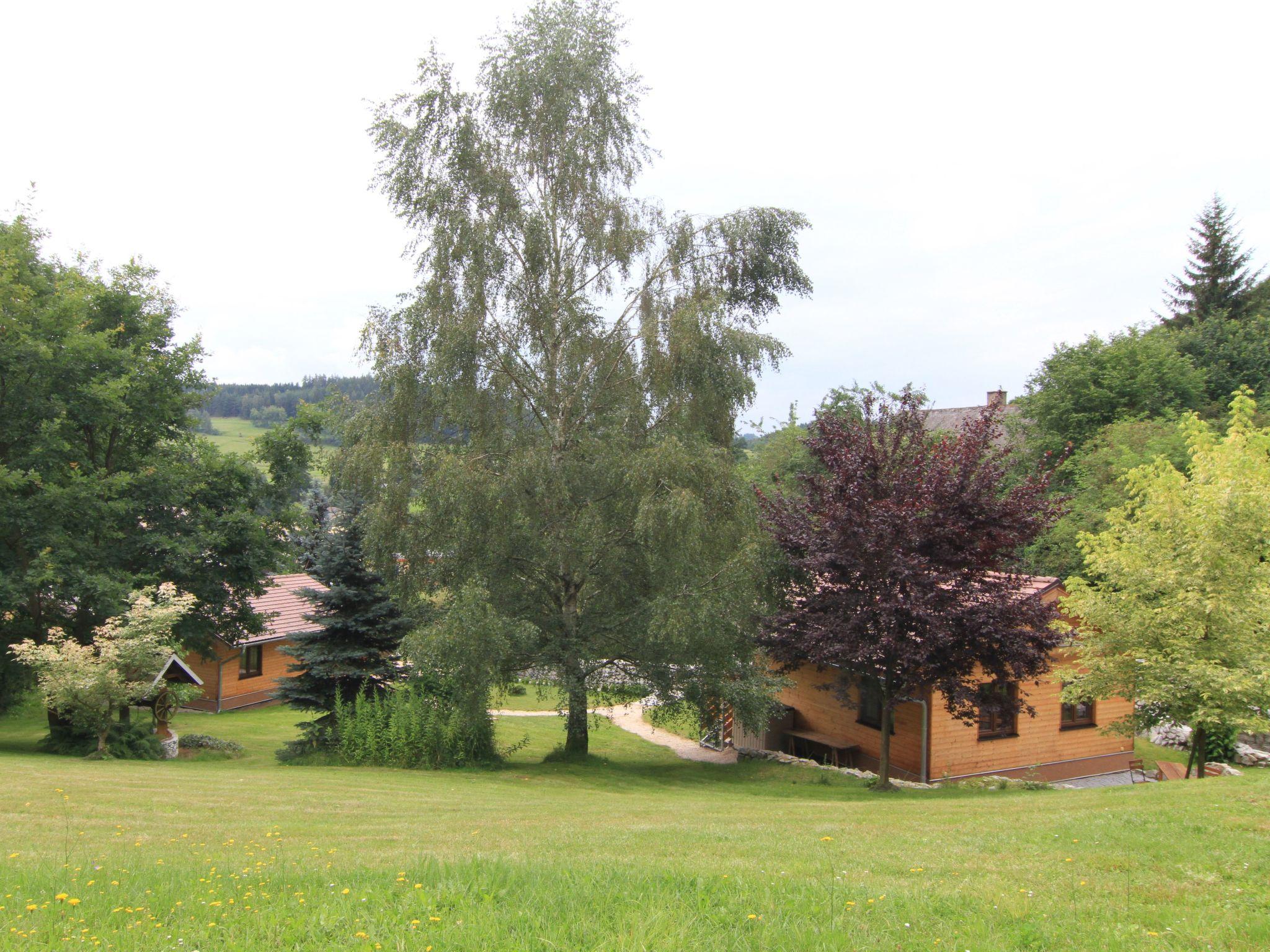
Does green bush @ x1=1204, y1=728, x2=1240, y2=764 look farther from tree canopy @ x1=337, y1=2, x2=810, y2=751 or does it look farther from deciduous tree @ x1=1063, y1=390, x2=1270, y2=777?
tree canopy @ x1=337, y1=2, x2=810, y2=751

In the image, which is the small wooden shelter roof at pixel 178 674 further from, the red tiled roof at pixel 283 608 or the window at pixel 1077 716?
the window at pixel 1077 716

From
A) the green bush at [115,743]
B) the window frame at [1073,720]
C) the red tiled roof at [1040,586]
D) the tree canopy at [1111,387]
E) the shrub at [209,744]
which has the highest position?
the tree canopy at [1111,387]

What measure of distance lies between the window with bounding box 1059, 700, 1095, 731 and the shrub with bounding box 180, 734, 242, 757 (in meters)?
18.7

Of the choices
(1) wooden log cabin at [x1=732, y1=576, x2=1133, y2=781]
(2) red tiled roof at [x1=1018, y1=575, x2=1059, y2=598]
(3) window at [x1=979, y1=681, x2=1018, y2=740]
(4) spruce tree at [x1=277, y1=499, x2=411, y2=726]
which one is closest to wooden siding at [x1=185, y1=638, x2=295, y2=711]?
(4) spruce tree at [x1=277, y1=499, x2=411, y2=726]

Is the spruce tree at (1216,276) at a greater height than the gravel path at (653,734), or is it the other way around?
the spruce tree at (1216,276)

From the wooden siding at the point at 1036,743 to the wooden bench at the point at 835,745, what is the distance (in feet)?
8.10

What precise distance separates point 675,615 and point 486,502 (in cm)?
409

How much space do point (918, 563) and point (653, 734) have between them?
14006 millimetres

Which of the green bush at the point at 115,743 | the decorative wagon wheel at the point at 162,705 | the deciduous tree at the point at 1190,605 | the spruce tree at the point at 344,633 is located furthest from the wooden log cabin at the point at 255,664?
the deciduous tree at the point at 1190,605

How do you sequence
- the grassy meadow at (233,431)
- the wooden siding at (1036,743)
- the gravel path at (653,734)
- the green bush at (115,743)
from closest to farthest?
1. the green bush at (115,743)
2. the wooden siding at (1036,743)
3. the gravel path at (653,734)
4. the grassy meadow at (233,431)

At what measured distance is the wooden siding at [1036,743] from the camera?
1742cm

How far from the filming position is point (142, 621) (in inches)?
604

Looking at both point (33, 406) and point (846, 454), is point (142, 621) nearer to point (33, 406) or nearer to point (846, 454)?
point (33, 406)

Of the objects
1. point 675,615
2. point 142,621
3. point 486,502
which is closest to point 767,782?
point 675,615
